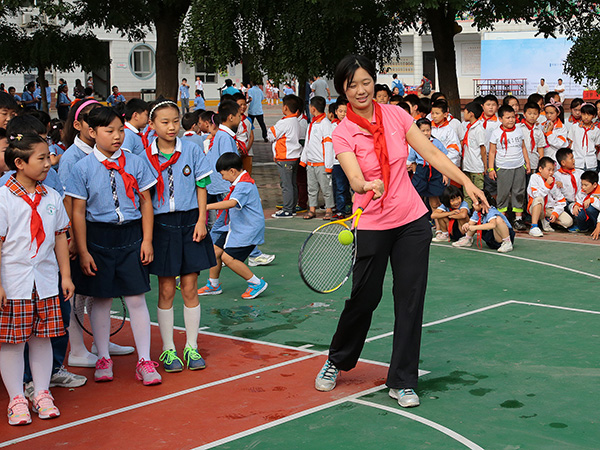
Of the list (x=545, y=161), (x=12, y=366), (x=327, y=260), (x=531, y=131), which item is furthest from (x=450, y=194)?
(x=12, y=366)

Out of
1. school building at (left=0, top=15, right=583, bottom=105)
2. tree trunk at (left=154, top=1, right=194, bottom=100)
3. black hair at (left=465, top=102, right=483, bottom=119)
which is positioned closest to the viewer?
black hair at (left=465, top=102, right=483, bottom=119)

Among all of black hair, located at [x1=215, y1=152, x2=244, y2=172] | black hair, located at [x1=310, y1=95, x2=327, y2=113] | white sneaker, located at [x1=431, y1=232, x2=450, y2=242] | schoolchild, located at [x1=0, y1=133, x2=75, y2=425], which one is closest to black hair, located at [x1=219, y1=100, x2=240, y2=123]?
black hair, located at [x1=215, y1=152, x2=244, y2=172]

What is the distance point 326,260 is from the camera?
21.2ft

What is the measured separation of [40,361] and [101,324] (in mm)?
823

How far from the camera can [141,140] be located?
909 centimetres

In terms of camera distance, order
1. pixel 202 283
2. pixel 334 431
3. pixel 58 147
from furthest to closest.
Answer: pixel 202 283, pixel 58 147, pixel 334 431

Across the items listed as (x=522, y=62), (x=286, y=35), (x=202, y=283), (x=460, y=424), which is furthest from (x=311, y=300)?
(x=522, y=62)

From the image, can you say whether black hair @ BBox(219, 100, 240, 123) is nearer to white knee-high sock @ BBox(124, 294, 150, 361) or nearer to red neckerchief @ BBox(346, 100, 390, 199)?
white knee-high sock @ BBox(124, 294, 150, 361)

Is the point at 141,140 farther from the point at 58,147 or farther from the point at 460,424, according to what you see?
the point at 460,424

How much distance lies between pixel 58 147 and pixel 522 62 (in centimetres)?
4651

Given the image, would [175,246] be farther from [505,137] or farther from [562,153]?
[562,153]

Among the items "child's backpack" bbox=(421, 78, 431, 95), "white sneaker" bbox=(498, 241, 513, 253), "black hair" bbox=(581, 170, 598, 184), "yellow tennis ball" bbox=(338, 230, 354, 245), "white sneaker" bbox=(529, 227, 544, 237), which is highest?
"child's backpack" bbox=(421, 78, 431, 95)

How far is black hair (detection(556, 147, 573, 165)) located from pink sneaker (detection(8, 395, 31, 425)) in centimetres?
957

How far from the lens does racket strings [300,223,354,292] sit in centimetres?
615
